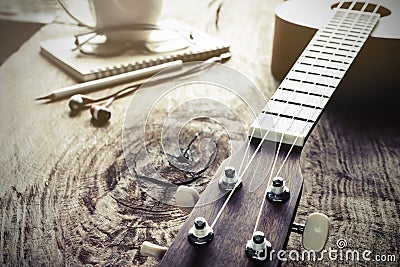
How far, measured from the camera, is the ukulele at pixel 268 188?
0.47 m

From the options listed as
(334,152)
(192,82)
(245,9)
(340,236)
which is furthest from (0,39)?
(340,236)

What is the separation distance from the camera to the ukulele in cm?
47

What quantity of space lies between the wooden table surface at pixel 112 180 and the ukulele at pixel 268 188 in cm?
8

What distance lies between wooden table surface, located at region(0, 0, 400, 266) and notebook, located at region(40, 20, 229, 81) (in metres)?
0.03

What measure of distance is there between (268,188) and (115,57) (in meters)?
0.58

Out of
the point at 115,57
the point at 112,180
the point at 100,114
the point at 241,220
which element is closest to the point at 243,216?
Answer: the point at 241,220

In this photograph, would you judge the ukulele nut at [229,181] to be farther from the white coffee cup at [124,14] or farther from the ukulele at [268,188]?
the white coffee cup at [124,14]

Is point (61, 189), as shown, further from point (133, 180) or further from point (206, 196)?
point (206, 196)

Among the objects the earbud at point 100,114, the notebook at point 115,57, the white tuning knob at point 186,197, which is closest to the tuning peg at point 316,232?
the white tuning knob at point 186,197

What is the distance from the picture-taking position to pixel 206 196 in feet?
1.78

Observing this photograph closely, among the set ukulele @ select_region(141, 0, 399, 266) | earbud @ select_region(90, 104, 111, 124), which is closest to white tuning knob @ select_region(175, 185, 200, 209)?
ukulele @ select_region(141, 0, 399, 266)

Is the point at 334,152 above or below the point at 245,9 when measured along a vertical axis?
below

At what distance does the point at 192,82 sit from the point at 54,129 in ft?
0.85

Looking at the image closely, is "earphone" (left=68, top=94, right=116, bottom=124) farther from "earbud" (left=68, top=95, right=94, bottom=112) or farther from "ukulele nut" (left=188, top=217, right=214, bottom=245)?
"ukulele nut" (left=188, top=217, right=214, bottom=245)
